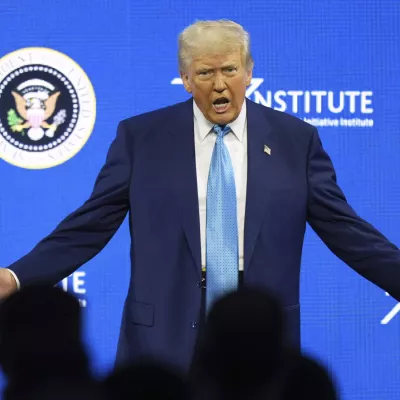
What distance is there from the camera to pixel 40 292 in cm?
66

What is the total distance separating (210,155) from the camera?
223 centimetres

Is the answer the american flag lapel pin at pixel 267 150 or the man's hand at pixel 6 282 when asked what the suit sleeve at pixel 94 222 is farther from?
the american flag lapel pin at pixel 267 150

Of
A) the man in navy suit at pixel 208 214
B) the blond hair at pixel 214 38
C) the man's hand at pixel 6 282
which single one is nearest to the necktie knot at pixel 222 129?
the man in navy suit at pixel 208 214

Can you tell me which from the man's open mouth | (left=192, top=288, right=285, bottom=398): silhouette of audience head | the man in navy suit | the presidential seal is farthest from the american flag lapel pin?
(left=192, top=288, right=285, bottom=398): silhouette of audience head

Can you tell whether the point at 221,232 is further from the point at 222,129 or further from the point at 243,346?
the point at 243,346

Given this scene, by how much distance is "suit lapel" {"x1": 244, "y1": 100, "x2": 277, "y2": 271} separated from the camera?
84.4 inches

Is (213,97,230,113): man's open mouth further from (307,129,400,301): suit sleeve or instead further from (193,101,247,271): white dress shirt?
(307,129,400,301): suit sleeve

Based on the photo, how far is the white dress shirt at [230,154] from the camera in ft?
7.13

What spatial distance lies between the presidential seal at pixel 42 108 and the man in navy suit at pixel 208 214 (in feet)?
3.62

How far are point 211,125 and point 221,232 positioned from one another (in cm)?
27

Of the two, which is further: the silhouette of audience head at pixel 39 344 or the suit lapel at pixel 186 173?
the suit lapel at pixel 186 173

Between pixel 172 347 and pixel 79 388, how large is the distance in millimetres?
1568

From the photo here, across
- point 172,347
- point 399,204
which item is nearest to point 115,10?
point 399,204

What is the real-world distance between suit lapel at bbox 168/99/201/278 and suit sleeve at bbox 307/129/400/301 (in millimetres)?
276
